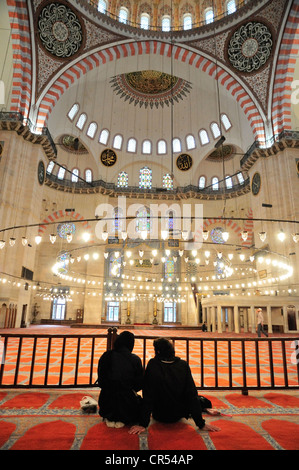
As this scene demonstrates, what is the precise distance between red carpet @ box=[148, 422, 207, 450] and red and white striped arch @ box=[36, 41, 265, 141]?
1382 centimetres

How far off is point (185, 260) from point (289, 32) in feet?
43.8

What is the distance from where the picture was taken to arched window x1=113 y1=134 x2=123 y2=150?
2014 centimetres

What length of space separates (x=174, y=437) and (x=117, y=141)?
20215 millimetres

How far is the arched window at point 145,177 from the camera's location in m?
20.8

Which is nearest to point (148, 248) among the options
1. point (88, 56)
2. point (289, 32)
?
point (88, 56)

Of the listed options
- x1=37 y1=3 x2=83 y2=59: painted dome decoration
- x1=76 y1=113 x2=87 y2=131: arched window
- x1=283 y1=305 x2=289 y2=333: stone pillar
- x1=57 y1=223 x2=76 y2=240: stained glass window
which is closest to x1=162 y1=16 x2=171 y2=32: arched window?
x1=37 y1=3 x2=83 y2=59: painted dome decoration

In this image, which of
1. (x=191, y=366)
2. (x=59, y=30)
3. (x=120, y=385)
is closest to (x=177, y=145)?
(x=59, y=30)

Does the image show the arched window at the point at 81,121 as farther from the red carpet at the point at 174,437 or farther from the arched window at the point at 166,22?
the red carpet at the point at 174,437

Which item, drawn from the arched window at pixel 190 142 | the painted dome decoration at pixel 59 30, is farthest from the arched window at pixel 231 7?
the arched window at pixel 190 142

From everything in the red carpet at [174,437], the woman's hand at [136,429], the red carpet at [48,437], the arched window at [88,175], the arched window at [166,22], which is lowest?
the red carpet at [48,437]

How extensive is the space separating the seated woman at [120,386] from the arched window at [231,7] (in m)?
16.7

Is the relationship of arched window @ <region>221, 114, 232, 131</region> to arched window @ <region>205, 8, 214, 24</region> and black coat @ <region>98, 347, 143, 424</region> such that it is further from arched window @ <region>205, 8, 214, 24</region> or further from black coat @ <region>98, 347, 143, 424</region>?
black coat @ <region>98, 347, 143, 424</region>

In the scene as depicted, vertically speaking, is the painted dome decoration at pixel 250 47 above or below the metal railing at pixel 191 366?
above

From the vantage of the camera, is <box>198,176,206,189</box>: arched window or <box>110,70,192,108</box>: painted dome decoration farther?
<box>198,176,206,189</box>: arched window
